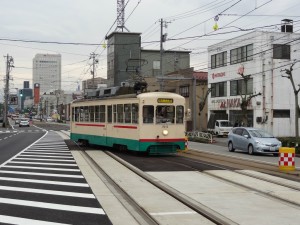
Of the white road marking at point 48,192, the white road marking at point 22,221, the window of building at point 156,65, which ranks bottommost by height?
the white road marking at point 22,221

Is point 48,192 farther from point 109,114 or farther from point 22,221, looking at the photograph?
point 109,114

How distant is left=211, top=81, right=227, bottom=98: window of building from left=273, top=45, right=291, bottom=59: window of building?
8.06m

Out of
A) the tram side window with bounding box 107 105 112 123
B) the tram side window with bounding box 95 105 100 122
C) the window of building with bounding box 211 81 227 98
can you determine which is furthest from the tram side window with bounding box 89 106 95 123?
the window of building with bounding box 211 81 227 98

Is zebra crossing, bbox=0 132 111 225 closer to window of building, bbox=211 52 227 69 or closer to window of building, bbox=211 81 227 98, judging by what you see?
window of building, bbox=211 81 227 98

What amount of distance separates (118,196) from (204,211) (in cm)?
237

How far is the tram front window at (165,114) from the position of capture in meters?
19.9

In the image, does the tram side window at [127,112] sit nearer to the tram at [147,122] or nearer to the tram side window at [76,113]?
the tram at [147,122]

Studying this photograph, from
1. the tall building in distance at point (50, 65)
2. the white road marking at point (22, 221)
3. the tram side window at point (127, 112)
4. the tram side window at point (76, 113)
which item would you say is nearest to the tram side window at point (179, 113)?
the tram side window at point (127, 112)

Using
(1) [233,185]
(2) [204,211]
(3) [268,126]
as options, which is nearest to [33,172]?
(1) [233,185]

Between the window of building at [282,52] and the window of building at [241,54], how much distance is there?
240cm

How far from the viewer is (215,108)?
54.1 meters

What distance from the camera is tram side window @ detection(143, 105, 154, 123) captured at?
1961cm

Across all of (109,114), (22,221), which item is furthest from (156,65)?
(22,221)

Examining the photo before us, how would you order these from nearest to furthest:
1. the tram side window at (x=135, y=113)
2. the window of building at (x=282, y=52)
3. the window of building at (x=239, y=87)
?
1. the tram side window at (x=135, y=113)
2. the window of building at (x=282, y=52)
3. the window of building at (x=239, y=87)
